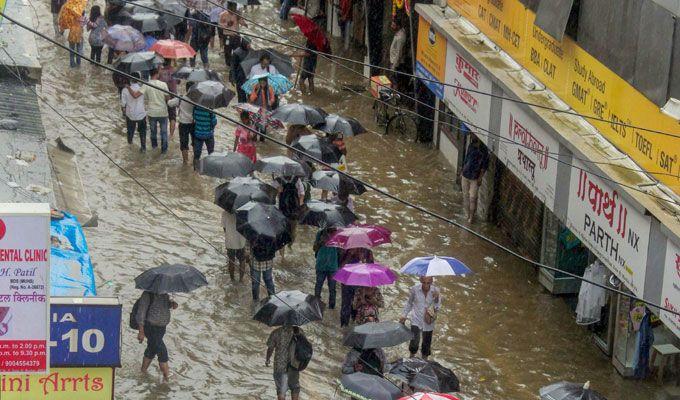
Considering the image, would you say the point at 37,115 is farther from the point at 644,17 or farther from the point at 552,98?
the point at 644,17

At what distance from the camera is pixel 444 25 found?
22.0 metres

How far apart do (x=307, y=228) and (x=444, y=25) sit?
179 inches

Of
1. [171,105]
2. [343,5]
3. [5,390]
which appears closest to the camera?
[5,390]

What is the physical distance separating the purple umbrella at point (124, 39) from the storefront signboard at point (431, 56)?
5.10 meters

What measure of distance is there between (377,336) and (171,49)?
1148cm

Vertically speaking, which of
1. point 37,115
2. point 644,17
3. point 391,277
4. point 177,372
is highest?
point 644,17

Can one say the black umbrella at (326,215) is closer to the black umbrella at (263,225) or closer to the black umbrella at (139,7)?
the black umbrella at (263,225)

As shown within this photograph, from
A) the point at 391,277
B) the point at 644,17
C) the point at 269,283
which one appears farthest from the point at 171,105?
the point at 644,17

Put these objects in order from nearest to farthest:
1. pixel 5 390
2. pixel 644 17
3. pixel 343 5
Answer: pixel 5 390, pixel 644 17, pixel 343 5

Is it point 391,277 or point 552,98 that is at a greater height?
point 552,98

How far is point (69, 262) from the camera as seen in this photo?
14.2 metres

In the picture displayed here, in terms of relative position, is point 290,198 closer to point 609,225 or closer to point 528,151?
point 528,151

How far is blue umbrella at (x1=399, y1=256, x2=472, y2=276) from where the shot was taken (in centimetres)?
1505

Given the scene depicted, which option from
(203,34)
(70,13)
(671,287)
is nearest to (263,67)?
(203,34)
